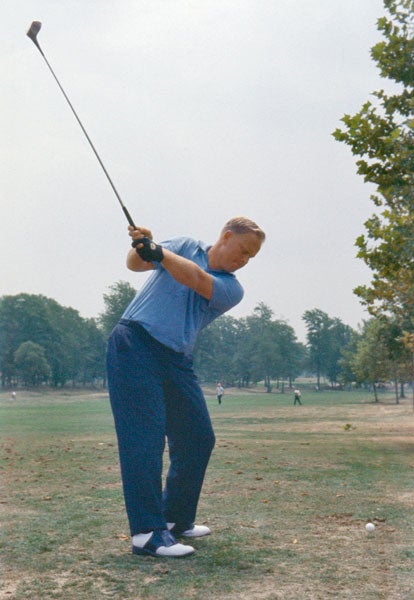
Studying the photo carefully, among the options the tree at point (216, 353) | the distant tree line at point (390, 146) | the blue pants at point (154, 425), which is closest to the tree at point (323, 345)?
the tree at point (216, 353)

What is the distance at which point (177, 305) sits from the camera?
499cm

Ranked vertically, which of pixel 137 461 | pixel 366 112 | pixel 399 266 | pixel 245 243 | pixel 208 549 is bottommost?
pixel 208 549

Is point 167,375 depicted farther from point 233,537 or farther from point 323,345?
point 323,345

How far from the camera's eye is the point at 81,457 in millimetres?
12102

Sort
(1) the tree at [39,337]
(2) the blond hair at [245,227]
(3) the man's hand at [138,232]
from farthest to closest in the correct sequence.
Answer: (1) the tree at [39,337] < (2) the blond hair at [245,227] < (3) the man's hand at [138,232]

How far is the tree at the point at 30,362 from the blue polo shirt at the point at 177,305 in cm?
8877

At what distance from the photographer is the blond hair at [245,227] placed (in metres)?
5.12

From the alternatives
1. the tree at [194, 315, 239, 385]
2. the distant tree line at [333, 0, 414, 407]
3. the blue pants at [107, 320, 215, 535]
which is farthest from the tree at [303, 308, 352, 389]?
the blue pants at [107, 320, 215, 535]

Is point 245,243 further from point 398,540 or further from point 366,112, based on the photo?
point 366,112

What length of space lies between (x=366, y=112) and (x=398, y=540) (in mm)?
10230

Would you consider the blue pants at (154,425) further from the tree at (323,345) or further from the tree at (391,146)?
the tree at (323,345)

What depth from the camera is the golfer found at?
4.75 m

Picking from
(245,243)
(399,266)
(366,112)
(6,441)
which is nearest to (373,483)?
(245,243)

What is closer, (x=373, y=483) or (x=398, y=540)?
(x=398, y=540)
